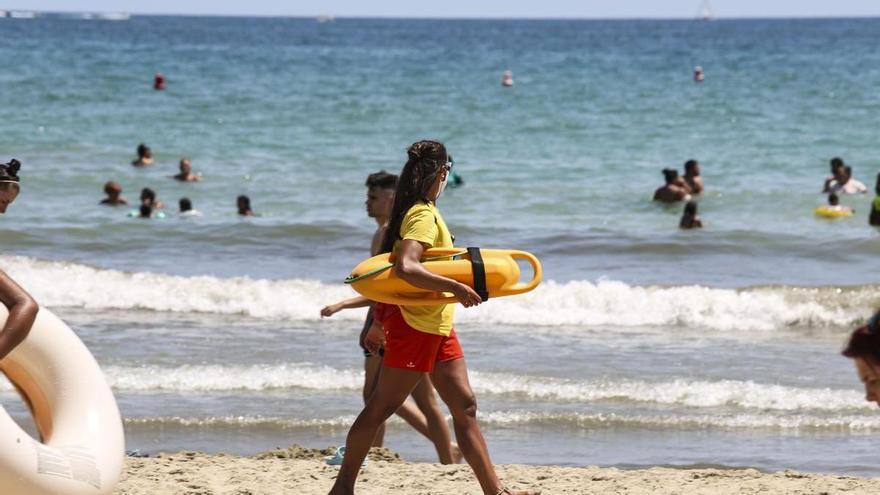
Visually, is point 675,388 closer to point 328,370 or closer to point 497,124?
point 328,370

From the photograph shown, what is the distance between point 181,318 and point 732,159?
44.8ft

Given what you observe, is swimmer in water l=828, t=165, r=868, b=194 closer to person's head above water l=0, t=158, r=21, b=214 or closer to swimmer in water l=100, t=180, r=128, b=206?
swimmer in water l=100, t=180, r=128, b=206

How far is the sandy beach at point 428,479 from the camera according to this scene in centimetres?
622

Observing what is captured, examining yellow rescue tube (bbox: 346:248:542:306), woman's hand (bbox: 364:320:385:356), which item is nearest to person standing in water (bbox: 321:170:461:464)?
woman's hand (bbox: 364:320:385:356)

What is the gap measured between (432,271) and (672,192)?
13.7 meters

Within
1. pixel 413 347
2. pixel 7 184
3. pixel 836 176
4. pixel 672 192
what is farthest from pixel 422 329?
pixel 836 176

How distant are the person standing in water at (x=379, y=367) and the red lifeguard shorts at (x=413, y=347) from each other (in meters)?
0.59

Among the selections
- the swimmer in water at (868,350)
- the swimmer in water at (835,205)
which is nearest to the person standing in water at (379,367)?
the swimmer in water at (868,350)

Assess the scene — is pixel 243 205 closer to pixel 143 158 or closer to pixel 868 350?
pixel 143 158

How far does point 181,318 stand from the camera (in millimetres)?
11789

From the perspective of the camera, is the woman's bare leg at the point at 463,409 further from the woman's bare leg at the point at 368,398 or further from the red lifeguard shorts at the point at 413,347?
the woman's bare leg at the point at 368,398

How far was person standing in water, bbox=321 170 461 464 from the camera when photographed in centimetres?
617

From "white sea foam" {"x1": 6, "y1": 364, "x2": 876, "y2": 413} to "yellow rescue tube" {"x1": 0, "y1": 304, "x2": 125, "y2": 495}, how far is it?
12.3 ft

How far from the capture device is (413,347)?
527 centimetres
